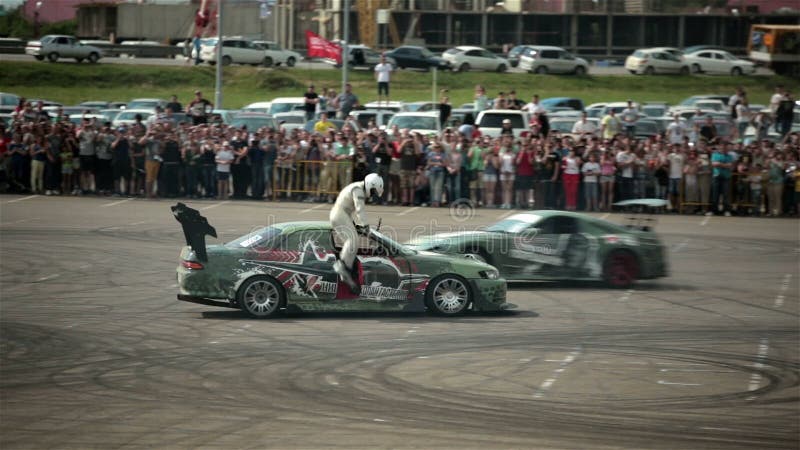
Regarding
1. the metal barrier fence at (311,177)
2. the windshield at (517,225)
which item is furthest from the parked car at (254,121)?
the windshield at (517,225)

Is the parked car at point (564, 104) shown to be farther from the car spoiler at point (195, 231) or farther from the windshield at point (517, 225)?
the car spoiler at point (195, 231)

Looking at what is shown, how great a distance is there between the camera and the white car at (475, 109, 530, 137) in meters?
37.6

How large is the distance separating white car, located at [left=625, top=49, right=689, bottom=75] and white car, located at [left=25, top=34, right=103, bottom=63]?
1093 inches

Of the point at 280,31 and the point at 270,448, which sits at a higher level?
the point at 280,31

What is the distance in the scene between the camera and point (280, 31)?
76.9 metres

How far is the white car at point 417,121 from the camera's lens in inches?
1460

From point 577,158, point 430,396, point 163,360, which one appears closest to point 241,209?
point 577,158

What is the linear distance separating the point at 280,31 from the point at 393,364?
64.7 metres

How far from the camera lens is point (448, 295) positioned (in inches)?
680

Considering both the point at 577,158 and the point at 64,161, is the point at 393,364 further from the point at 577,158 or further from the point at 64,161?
the point at 64,161

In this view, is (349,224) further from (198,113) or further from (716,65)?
(716,65)

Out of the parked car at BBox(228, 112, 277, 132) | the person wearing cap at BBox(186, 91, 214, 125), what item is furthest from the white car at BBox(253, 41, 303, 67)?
the person wearing cap at BBox(186, 91, 214, 125)

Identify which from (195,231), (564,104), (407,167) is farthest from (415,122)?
(195,231)

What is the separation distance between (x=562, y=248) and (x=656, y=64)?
150ft
